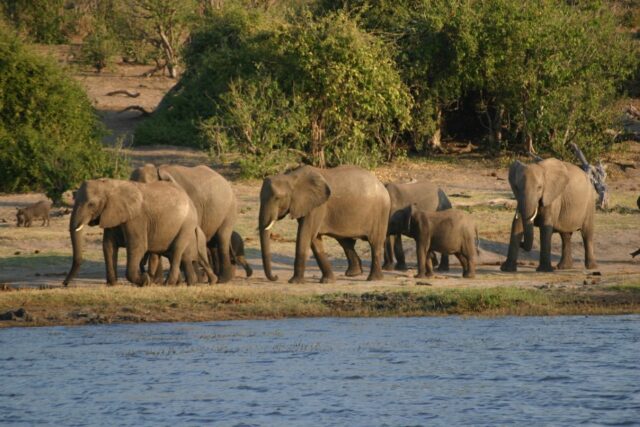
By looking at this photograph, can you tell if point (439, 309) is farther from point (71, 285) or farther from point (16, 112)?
point (16, 112)

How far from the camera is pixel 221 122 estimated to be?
29.8 m

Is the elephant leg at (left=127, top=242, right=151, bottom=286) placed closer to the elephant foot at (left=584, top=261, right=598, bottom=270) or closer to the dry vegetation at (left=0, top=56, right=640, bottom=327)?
the dry vegetation at (left=0, top=56, right=640, bottom=327)

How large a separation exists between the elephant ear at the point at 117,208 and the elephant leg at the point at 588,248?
23.5 ft

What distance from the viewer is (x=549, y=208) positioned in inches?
816

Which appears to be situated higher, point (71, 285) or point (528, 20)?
point (528, 20)

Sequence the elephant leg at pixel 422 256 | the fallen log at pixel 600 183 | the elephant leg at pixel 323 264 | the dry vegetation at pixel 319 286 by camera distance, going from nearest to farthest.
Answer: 1. the dry vegetation at pixel 319 286
2. the elephant leg at pixel 323 264
3. the elephant leg at pixel 422 256
4. the fallen log at pixel 600 183

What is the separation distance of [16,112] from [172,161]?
3455 millimetres

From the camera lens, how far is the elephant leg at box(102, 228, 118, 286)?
17.4m

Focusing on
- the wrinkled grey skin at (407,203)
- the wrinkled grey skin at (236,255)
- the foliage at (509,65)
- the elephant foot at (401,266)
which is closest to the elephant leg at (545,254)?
the wrinkled grey skin at (407,203)

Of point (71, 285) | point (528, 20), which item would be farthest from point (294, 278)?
point (528, 20)

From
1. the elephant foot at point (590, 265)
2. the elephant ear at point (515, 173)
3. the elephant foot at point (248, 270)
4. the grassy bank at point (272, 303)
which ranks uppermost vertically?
the elephant ear at point (515, 173)

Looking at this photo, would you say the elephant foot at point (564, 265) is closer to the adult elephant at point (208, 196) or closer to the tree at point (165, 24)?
the adult elephant at point (208, 196)

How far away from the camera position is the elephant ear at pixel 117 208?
1719cm

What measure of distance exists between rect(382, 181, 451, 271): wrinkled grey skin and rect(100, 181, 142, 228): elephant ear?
436 cm
